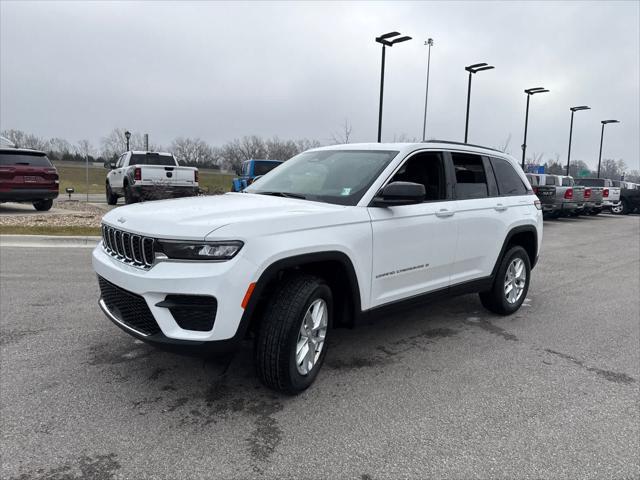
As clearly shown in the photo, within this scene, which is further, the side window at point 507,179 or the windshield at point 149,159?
the windshield at point 149,159

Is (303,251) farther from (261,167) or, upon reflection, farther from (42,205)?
(261,167)

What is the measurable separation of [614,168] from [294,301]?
10916 cm

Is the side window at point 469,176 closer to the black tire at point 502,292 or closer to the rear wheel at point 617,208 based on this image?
the black tire at point 502,292

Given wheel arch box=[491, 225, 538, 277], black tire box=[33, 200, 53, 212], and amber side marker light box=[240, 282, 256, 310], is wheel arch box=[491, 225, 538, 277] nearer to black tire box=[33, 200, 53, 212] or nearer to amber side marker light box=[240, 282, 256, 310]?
amber side marker light box=[240, 282, 256, 310]

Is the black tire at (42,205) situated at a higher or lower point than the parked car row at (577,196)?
lower

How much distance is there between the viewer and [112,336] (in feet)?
15.0

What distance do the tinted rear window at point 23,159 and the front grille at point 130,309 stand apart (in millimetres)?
12584

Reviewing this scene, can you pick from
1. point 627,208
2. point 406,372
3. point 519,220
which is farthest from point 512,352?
point 627,208

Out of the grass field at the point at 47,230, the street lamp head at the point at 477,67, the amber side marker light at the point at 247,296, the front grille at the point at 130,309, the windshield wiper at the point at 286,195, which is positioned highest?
the street lamp head at the point at 477,67

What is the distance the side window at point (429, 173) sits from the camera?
4469 millimetres

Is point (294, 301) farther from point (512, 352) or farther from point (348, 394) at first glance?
point (512, 352)

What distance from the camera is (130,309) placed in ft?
11.0

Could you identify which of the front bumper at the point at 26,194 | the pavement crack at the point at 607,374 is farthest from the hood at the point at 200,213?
the front bumper at the point at 26,194

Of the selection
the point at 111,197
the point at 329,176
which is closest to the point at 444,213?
the point at 329,176
